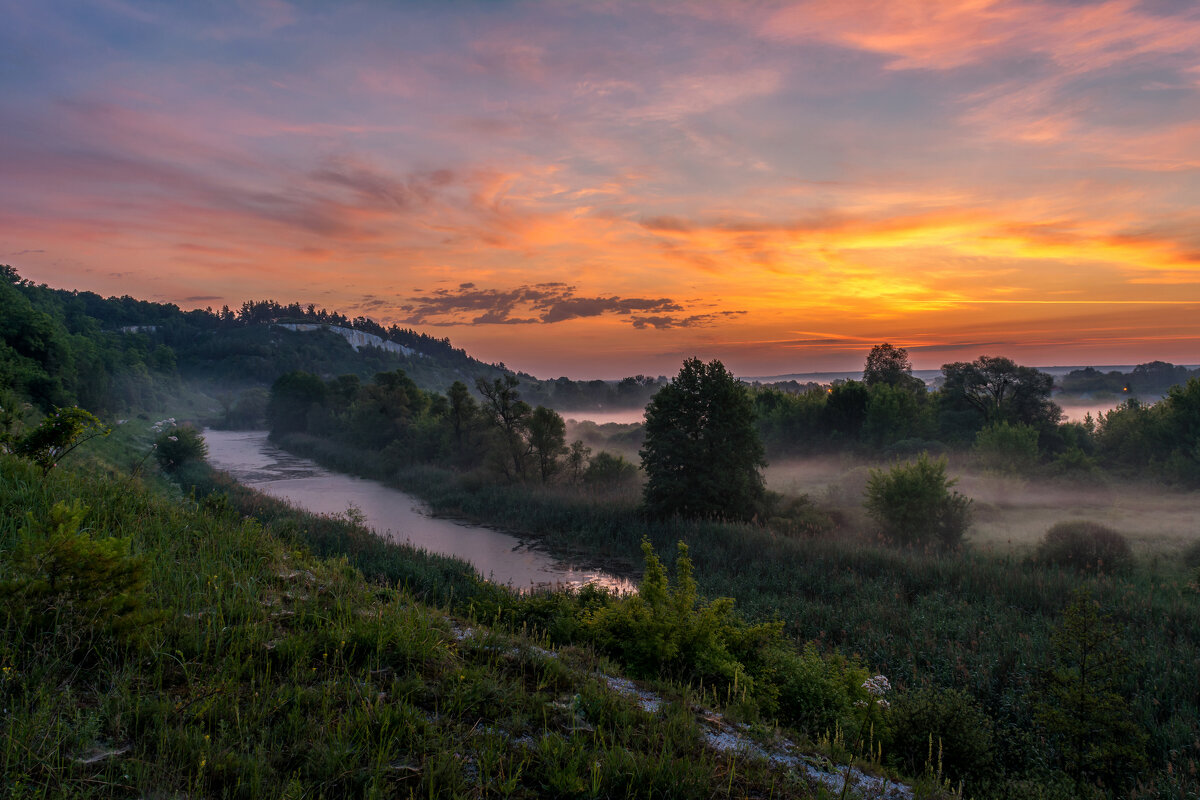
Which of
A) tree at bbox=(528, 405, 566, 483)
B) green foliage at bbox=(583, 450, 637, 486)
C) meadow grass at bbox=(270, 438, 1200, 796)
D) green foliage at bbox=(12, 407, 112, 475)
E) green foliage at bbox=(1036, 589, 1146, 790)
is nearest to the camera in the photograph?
green foliage at bbox=(1036, 589, 1146, 790)

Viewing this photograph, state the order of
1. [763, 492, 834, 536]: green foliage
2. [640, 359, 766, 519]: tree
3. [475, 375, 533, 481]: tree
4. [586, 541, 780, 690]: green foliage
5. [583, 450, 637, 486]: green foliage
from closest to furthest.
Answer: [586, 541, 780, 690]: green foliage < [763, 492, 834, 536]: green foliage < [640, 359, 766, 519]: tree < [583, 450, 637, 486]: green foliage < [475, 375, 533, 481]: tree

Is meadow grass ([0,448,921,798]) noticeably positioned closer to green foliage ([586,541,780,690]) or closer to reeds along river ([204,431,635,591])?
green foliage ([586,541,780,690])

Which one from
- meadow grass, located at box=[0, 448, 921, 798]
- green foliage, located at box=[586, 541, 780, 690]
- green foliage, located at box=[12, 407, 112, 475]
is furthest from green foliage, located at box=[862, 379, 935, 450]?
green foliage, located at box=[12, 407, 112, 475]

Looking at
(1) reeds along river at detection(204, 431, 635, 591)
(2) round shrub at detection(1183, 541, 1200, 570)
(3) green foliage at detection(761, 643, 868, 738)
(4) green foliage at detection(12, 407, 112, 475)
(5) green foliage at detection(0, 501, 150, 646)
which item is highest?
(4) green foliage at detection(12, 407, 112, 475)

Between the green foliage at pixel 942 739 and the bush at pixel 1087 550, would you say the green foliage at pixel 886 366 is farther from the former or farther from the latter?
the green foliage at pixel 942 739

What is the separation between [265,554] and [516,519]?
2700cm

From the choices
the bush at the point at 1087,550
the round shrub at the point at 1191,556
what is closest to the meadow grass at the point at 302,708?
the bush at the point at 1087,550

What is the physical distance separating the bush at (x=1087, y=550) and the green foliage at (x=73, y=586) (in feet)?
81.2

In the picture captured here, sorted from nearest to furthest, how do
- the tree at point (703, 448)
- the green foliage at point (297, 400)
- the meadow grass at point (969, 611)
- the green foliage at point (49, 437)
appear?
1. the green foliage at point (49, 437)
2. the meadow grass at point (969, 611)
3. the tree at point (703, 448)
4. the green foliage at point (297, 400)

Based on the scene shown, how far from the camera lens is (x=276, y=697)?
389 centimetres

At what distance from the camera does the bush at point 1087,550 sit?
1897cm

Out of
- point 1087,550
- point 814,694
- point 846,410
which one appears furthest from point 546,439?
point 846,410

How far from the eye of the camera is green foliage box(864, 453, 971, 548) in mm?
23328

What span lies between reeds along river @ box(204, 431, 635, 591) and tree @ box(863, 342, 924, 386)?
56.5 metres
